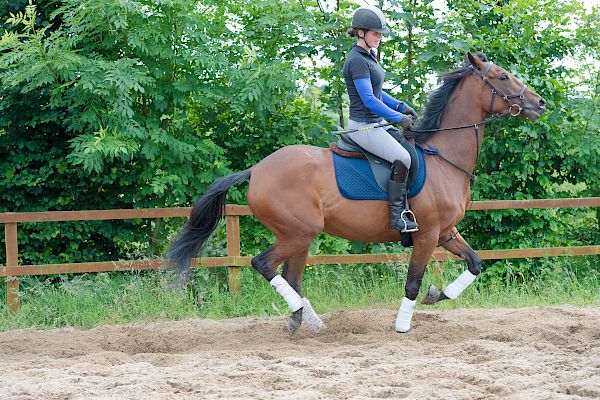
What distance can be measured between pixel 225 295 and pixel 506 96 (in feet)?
13.0

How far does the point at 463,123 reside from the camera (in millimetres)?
7371

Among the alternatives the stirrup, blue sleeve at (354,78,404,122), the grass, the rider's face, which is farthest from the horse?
the grass

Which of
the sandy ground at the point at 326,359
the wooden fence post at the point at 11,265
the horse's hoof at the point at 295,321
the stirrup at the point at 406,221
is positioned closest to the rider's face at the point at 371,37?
the stirrup at the point at 406,221

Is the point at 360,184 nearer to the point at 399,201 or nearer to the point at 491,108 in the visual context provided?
the point at 399,201

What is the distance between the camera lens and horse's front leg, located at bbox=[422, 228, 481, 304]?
7.33 meters

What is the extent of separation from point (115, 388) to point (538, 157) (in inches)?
280

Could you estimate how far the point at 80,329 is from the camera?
8.02 meters

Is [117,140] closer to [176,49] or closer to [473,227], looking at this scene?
[176,49]

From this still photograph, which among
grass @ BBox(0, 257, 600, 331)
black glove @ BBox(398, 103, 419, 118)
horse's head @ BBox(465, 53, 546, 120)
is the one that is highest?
horse's head @ BBox(465, 53, 546, 120)

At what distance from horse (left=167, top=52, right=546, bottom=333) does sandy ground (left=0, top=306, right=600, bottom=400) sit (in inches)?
19.0

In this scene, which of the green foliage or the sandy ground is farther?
the green foliage

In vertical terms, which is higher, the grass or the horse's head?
the horse's head

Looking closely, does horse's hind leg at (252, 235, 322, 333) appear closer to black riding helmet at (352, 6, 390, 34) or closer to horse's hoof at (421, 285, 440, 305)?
horse's hoof at (421, 285, 440, 305)

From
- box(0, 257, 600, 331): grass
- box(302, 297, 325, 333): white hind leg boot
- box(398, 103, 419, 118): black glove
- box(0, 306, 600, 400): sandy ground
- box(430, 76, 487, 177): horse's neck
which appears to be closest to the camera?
box(0, 306, 600, 400): sandy ground
